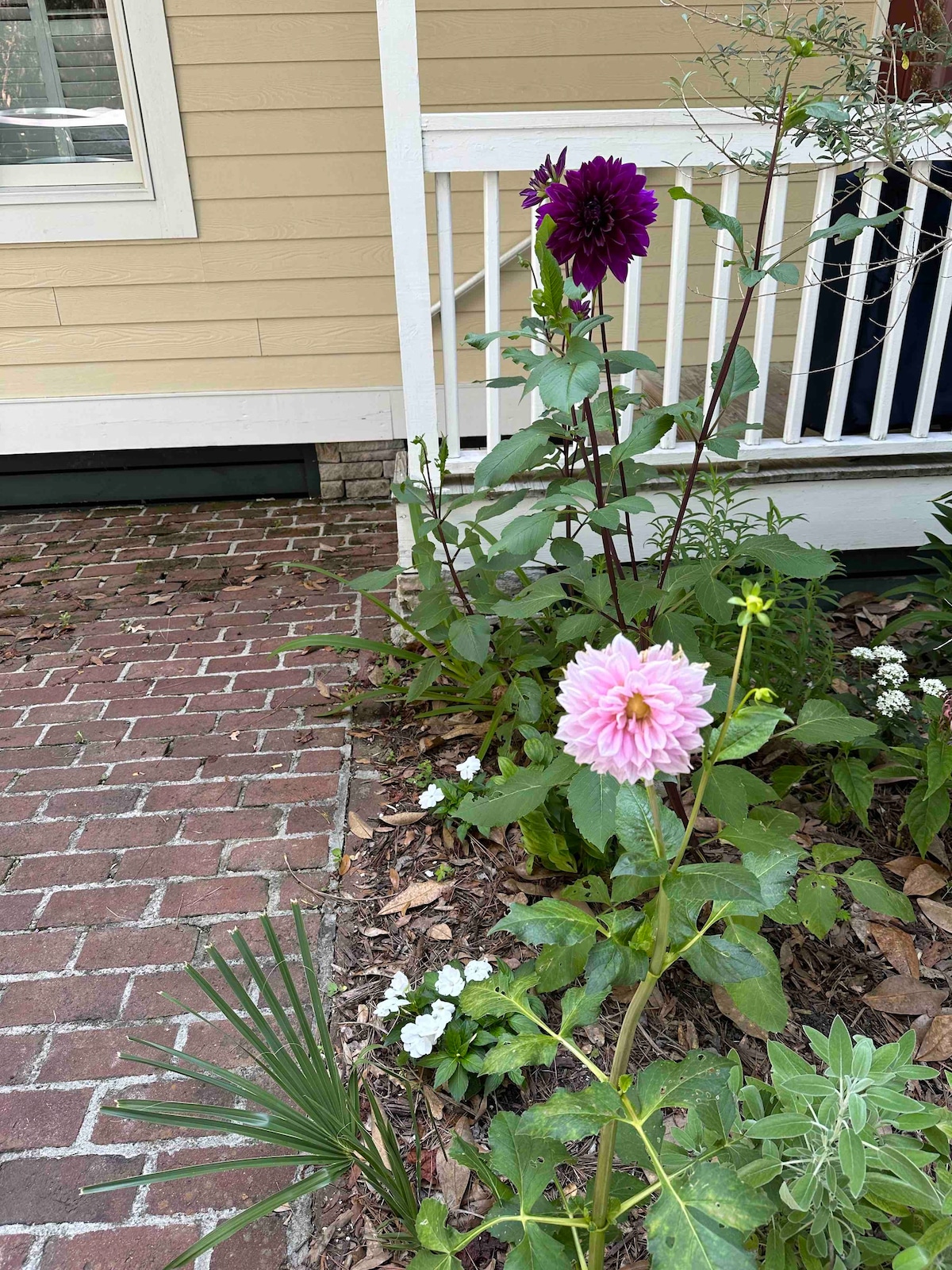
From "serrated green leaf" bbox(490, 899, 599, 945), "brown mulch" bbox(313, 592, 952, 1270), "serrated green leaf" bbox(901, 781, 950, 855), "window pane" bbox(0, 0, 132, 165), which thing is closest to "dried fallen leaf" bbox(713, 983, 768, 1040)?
"brown mulch" bbox(313, 592, 952, 1270)

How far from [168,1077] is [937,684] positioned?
Answer: 175cm

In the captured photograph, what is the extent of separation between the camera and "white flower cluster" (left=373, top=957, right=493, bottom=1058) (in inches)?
58.0

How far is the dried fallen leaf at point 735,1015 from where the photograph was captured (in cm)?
160

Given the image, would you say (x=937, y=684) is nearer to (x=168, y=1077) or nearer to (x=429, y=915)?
(x=429, y=915)

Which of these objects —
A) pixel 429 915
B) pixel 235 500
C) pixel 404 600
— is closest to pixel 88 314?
pixel 235 500

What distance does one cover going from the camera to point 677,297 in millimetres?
2506

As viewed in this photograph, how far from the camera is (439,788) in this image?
2.10m

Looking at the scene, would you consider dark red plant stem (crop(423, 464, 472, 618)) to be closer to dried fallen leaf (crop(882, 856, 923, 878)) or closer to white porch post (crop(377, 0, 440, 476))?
white porch post (crop(377, 0, 440, 476))

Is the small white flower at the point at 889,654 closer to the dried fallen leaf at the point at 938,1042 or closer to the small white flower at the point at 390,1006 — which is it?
the dried fallen leaf at the point at 938,1042

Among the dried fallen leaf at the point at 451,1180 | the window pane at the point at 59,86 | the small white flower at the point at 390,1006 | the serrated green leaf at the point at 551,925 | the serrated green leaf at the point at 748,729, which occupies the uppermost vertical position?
the window pane at the point at 59,86

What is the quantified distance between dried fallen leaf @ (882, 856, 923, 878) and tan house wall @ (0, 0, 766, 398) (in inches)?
107

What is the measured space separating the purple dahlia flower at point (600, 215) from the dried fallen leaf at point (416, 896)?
126 centimetres

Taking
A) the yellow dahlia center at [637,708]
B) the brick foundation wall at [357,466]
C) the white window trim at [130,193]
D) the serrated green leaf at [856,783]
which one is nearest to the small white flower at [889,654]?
the serrated green leaf at [856,783]

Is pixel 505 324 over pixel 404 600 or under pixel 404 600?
over
